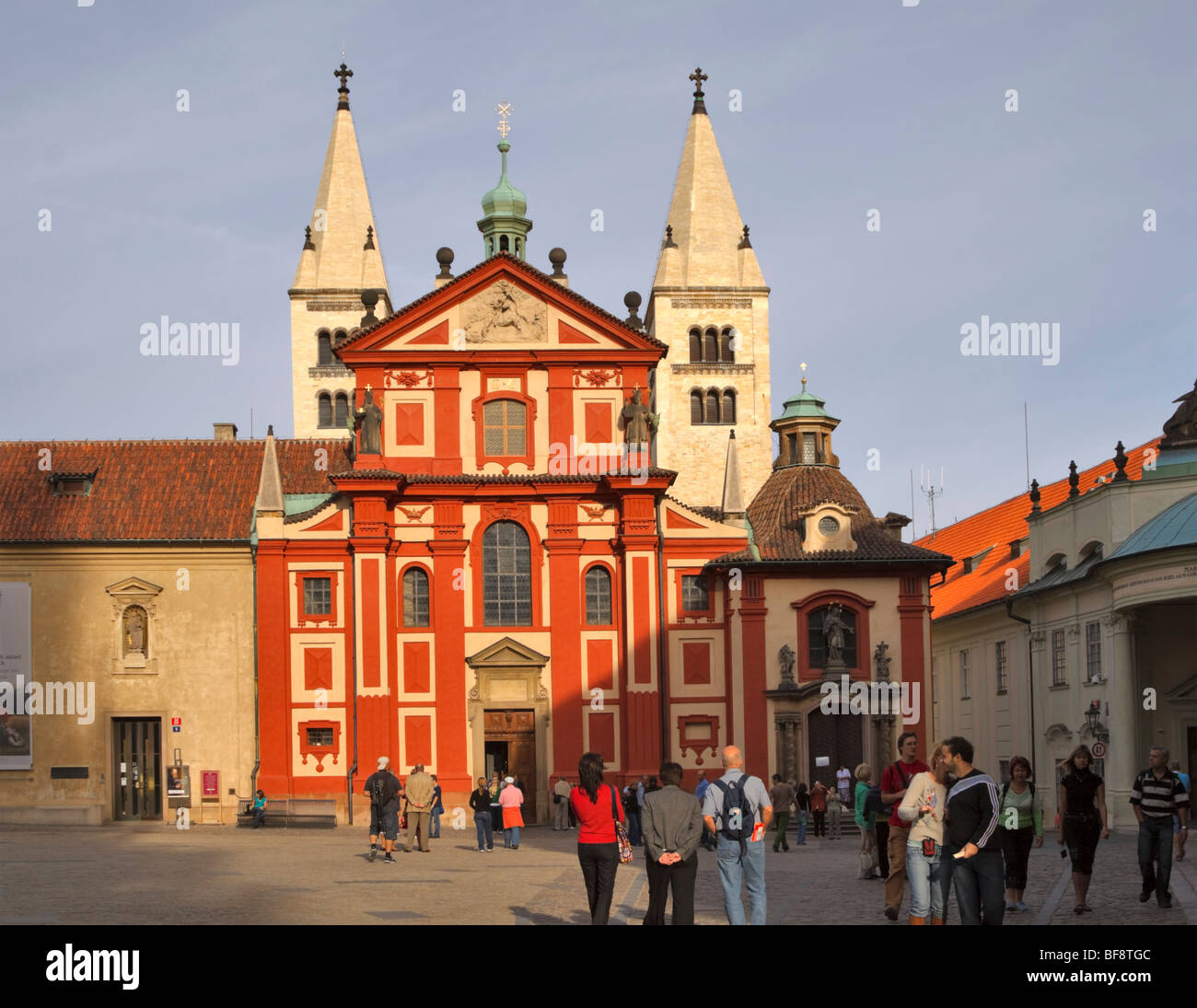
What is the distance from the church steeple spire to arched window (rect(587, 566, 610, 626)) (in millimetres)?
12577

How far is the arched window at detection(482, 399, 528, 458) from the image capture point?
48281mm

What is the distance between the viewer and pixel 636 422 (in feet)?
156

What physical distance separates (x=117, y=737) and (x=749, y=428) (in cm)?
3169

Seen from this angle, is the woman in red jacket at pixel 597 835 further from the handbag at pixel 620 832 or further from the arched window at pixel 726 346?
the arched window at pixel 726 346

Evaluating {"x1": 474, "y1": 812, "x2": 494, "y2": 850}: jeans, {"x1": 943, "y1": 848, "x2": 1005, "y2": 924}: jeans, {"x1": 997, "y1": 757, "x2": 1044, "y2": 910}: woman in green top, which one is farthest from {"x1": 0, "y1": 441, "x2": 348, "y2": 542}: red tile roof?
{"x1": 943, "y1": 848, "x2": 1005, "y2": 924}: jeans

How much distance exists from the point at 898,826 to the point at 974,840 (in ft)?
11.6

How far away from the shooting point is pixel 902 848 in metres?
19.5

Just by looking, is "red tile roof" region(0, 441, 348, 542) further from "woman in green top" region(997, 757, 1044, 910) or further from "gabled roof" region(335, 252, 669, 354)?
"woman in green top" region(997, 757, 1044, 910)

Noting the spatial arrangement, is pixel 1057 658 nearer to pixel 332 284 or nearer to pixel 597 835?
pixel 597 835

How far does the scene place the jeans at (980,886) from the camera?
15.8 m

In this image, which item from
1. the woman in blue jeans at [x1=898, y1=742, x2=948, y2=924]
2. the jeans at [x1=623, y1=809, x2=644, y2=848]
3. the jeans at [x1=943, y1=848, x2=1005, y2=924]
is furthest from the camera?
the jeans at [x1=623, y1=809, x2=644, y2=848]

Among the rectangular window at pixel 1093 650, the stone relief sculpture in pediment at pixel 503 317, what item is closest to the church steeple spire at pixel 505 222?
the stone relief sculpture in pediment at pixel 503 317

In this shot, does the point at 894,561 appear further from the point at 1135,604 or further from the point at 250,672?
the point at 250,672
